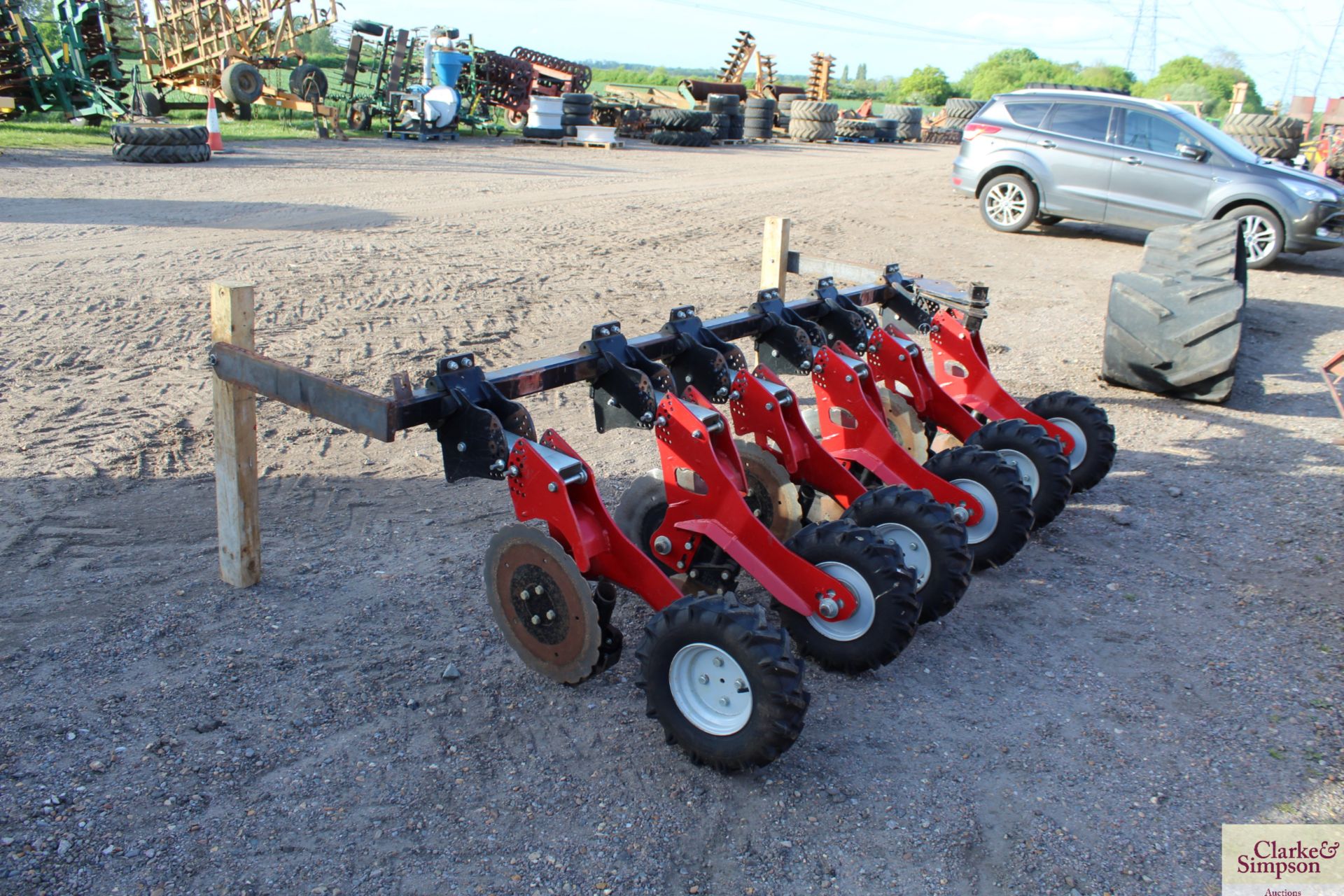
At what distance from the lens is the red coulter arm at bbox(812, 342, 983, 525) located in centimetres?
437

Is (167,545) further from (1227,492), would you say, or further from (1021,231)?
(1021,231)

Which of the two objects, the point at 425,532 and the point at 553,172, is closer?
the point at 425,532

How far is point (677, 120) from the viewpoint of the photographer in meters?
26.6

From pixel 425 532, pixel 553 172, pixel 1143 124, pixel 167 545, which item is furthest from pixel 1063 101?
pixel 167 545

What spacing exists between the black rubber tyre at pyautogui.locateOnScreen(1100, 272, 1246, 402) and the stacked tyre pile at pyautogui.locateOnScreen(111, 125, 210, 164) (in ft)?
43.8

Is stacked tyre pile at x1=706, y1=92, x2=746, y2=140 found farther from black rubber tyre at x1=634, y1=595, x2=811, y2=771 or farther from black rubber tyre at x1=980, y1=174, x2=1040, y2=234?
black rubber tyre at x1=634, y1=595, x2=811, y2=771

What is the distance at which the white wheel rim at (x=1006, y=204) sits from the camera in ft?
46.9

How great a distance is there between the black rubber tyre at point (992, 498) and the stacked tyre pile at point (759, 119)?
28.2 metres

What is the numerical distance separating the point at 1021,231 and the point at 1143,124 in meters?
2.32

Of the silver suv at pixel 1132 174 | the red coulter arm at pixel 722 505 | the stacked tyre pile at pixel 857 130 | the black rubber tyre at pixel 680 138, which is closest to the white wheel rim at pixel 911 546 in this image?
the red coulter arm at pixel 722 505

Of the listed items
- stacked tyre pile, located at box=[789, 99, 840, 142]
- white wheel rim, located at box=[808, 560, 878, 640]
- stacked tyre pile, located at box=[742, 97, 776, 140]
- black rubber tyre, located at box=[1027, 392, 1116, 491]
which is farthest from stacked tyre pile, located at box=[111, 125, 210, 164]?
stacked tyre pile, located at box=[789, 99, 840, 142]

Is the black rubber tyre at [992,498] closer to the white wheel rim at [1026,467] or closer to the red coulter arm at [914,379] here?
the white wheel rim at [1026,467]

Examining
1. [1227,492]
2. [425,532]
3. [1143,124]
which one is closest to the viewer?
[425,532]

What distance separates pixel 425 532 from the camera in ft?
15.5
